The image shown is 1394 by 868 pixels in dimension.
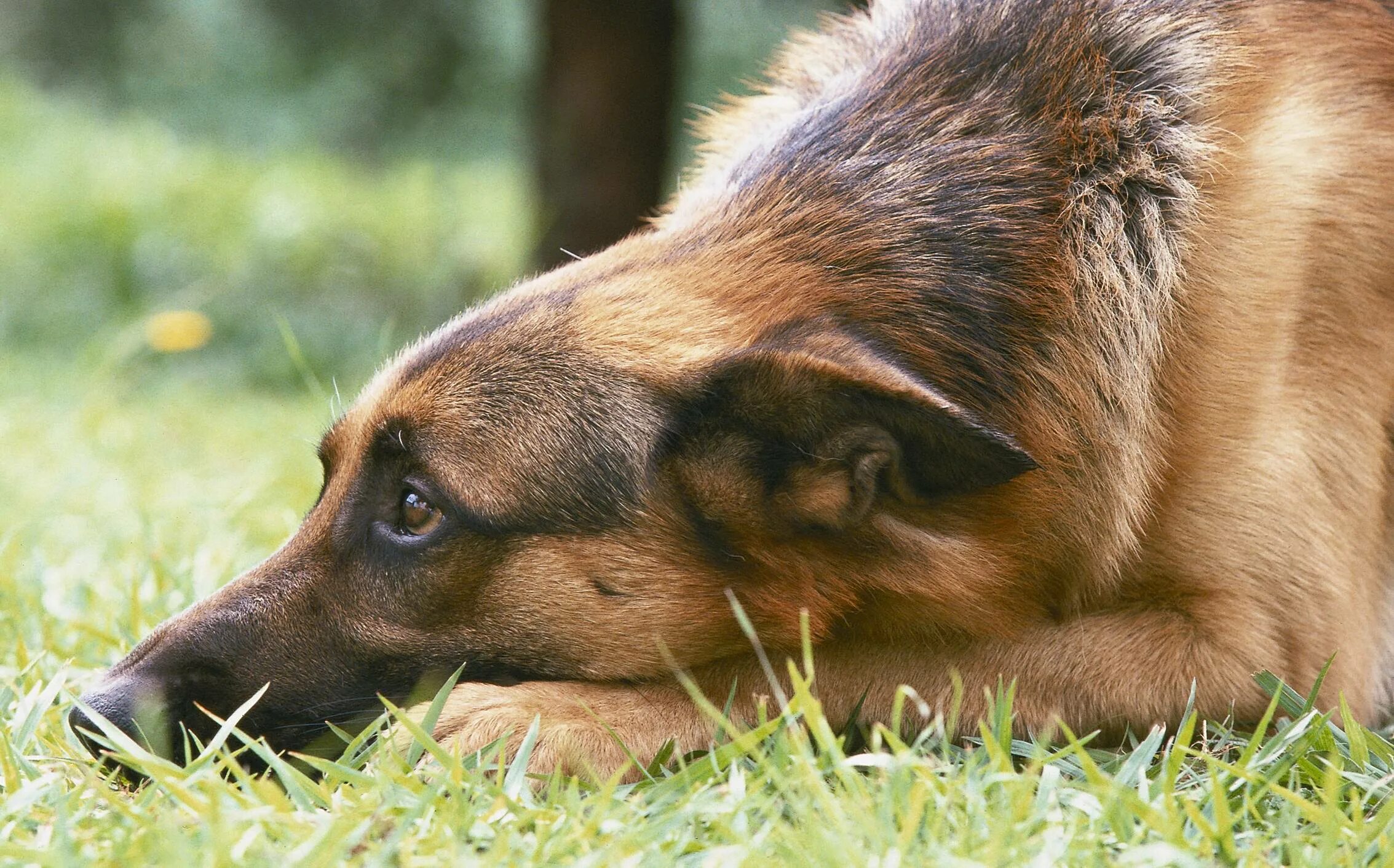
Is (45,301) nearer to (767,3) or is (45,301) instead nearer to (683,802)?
(767,3)

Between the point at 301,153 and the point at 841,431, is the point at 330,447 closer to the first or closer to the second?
the point at 841,431

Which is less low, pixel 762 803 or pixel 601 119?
pixel 601 119

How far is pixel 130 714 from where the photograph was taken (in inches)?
97.2

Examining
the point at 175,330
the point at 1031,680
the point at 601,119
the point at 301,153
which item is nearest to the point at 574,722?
the point at 1031,680

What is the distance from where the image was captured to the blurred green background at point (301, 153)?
291 inches

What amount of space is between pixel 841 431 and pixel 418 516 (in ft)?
2.63

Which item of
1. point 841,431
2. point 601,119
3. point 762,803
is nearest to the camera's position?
point 762,803

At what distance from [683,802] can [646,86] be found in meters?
5.80

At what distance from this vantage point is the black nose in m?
2.42

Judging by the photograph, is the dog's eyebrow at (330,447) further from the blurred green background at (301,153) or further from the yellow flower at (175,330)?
the blurred green background at (301,153)

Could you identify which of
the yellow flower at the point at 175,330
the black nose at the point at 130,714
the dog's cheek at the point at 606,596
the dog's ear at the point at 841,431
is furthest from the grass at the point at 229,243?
the dog's ear at the point at 841,431

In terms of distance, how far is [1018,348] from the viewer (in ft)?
8.55

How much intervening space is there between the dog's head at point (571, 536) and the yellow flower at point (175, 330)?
3713 millimetres

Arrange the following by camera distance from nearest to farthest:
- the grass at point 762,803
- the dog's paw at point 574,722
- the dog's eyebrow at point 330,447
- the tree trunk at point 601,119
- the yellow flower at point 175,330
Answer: the grass at point 762,803
the dog's paw at point 574,722
the dog's eyebrow at point 330,447
the yellow flower at point 175,330
the tree trunk at point 601,119
